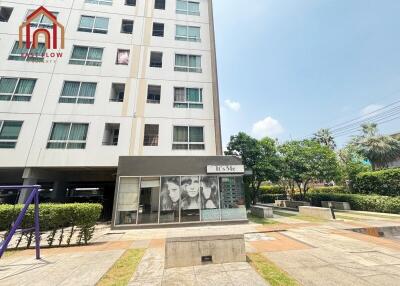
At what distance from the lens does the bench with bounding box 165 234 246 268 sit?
5.97m

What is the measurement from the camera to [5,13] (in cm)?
1786

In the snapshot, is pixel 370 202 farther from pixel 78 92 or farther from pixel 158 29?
pixel 78 92

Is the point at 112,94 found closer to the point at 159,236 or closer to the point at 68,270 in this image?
the point at 159,236

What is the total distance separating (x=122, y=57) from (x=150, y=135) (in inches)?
305

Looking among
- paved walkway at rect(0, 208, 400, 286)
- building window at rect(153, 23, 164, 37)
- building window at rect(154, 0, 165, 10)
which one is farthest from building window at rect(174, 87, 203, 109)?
paved walkway at rect(0, 208, 400, 286)

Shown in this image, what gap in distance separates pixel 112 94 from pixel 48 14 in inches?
376

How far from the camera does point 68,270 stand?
19.3ft

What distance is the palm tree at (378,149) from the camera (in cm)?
2858

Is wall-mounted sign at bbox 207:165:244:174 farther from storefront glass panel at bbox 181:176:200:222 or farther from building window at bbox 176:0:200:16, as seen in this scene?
building window at bbox 176:0:200:16

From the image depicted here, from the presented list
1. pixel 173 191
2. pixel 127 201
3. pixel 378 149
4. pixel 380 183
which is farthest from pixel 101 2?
pixel 378 149

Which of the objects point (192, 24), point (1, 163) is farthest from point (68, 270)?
point (192, 24)

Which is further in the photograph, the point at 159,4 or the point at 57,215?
the point at 159,4

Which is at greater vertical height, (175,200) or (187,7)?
(187,7)

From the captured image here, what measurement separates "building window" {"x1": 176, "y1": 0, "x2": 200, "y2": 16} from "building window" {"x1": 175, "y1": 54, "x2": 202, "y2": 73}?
220 inches
